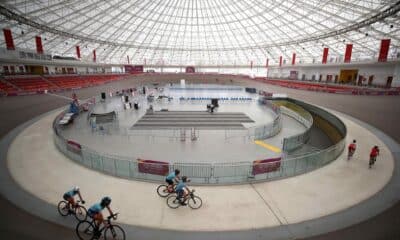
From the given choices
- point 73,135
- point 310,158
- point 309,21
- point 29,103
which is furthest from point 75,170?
point 309,21

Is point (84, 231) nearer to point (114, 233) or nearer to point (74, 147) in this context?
point (114, 233)

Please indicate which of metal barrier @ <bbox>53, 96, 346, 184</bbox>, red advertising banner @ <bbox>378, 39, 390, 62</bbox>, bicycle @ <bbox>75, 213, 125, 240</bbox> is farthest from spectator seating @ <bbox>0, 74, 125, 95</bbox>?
red advertising banner @ <bbox>378, 39, 390, 62</bbox>

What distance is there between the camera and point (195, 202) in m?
8.10

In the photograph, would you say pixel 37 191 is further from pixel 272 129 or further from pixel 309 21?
pixel 309 21

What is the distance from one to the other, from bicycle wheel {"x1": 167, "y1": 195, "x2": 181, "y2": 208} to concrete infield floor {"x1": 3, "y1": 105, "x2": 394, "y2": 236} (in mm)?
208

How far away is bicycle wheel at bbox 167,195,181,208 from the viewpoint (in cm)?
799

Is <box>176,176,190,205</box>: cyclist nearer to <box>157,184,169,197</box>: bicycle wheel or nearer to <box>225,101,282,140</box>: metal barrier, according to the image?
<box>157,184,169,197</box>: bicycle wheel

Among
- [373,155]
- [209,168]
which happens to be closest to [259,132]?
[373,155]

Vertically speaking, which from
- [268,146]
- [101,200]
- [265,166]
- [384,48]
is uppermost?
[384,48]

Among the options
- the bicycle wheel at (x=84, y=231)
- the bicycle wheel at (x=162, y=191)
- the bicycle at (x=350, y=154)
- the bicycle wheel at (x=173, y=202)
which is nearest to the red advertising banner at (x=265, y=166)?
the bicycle wheel at (x=173, y=202)

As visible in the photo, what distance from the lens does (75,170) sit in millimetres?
10672

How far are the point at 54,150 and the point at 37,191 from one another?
520 cm

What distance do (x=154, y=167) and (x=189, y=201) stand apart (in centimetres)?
269

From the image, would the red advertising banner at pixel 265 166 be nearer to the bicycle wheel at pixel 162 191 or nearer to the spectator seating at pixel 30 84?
the bicycle wheel at pixel 162 191
